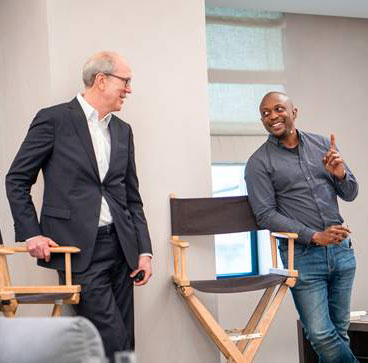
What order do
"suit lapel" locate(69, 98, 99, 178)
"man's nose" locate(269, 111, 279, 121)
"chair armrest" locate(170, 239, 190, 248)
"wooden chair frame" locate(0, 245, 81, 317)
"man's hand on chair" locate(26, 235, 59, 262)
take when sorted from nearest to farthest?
1. "wooden chair frame" locate(0, 245, 81, 317)
2. "man's hand on chair" locate(26, 235, 59, 262)
3. "suit lapel" locate(69, 98, 99, 178)
4. "chair armrest" locate(170, 239, 190, 248)
5. "man's nose" locate(269, 111, 279, 121)

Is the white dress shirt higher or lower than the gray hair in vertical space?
lower

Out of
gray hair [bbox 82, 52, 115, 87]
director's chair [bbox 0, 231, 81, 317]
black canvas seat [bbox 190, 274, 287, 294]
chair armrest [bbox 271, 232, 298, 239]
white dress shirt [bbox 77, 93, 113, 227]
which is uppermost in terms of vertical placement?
gray hair [bbox 82, 52, 115, 87]

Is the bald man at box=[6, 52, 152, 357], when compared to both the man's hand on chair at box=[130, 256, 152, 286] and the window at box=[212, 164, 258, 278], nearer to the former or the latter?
the man's hand on chair at box=[130, 256, 152, 286]

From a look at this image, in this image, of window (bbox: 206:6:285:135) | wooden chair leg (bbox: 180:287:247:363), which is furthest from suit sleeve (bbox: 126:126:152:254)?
window (bbox: 206:6:285:135)

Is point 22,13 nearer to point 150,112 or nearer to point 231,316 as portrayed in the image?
point 150,112

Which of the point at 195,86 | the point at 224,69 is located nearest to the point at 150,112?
the point at 195,86

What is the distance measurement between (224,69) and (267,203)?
194 centimetres

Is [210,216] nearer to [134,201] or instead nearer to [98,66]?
[134,201]

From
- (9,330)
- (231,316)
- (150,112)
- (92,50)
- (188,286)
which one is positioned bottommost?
(231,316)

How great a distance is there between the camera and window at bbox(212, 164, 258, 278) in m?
5.45

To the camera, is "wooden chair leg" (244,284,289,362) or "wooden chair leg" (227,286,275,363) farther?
"wooden chair leg" (227,286,275,363)

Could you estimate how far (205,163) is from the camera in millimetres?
3922

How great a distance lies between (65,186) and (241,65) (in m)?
2.62

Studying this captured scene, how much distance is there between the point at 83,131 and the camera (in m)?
3.19
